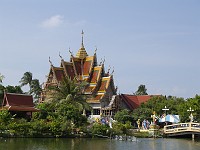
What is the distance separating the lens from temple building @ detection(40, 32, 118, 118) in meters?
48.4

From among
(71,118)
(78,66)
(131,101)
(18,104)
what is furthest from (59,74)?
(71,118)

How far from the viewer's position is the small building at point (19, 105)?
127 ft

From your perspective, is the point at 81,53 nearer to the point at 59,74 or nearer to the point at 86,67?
the point at 86,67

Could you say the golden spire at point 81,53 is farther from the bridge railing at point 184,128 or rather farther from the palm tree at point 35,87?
the bridge railing at point 184,128

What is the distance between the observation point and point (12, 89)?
50344 mm

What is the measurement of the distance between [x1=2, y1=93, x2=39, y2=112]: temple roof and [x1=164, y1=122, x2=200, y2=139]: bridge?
1339 centimetres

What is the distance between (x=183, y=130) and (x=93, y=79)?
16.5 meters

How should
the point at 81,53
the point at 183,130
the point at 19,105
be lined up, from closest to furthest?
1. the point at 183,130
2. the point at 19,105
3. the point at 81,53

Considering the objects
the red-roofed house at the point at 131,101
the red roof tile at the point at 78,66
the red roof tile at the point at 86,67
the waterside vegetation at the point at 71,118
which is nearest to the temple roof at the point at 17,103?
the waterside vegetation at the point at 71,118

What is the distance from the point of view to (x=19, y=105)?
39.3 metres

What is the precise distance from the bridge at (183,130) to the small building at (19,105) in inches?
520

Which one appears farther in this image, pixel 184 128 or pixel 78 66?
pixel 78 66

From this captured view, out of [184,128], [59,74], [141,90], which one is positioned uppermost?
[141,90]

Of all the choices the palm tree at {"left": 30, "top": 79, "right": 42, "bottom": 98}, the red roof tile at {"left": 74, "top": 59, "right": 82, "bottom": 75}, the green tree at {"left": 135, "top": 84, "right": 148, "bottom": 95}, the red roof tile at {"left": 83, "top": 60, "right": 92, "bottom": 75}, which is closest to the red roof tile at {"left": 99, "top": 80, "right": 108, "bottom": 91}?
the red roof tile at {"left": 83, "top": 60, "right": 92, "bottom": 75}
